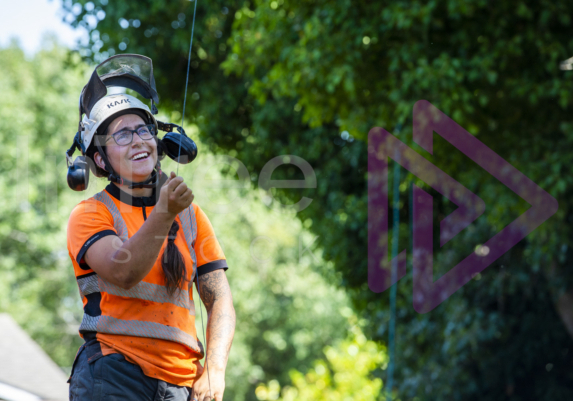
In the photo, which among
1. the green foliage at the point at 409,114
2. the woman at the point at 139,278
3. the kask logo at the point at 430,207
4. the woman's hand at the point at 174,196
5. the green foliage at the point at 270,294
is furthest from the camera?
the green foliage at the point at 270,294

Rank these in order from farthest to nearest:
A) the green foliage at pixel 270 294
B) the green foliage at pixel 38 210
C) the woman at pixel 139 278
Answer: the green foliage at pixel 270 294 < the green foliage at pixel 38 210 < the woman at pixel 139 278

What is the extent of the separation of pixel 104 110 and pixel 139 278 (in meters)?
0.49

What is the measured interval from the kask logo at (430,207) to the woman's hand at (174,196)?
3561 mm

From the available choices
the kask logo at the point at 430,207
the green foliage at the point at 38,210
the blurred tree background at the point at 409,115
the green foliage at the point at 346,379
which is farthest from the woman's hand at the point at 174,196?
the green foliage at the point at 38,210

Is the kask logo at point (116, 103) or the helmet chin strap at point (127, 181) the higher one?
the kask logo at point (116, 103)

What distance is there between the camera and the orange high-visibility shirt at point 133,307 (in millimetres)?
1583

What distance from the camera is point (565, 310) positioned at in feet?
18.0

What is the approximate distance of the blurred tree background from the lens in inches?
181

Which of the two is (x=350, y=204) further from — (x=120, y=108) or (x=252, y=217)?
(x=252, y=217)

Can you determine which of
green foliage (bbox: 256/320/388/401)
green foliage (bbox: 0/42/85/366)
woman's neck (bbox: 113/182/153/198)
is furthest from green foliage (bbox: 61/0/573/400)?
green foliage (bbox: 0/42/85/366)

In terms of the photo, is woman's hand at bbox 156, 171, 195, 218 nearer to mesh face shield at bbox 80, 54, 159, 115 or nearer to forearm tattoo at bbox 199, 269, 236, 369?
forearm tattoo at bbox 199, 269, 236, 369

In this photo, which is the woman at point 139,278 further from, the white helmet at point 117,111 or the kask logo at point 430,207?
the kask logo at point 430,207

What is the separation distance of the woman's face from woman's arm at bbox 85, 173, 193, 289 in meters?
0.22

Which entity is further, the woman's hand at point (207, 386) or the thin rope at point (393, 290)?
the thin rope at point (393, 290)
